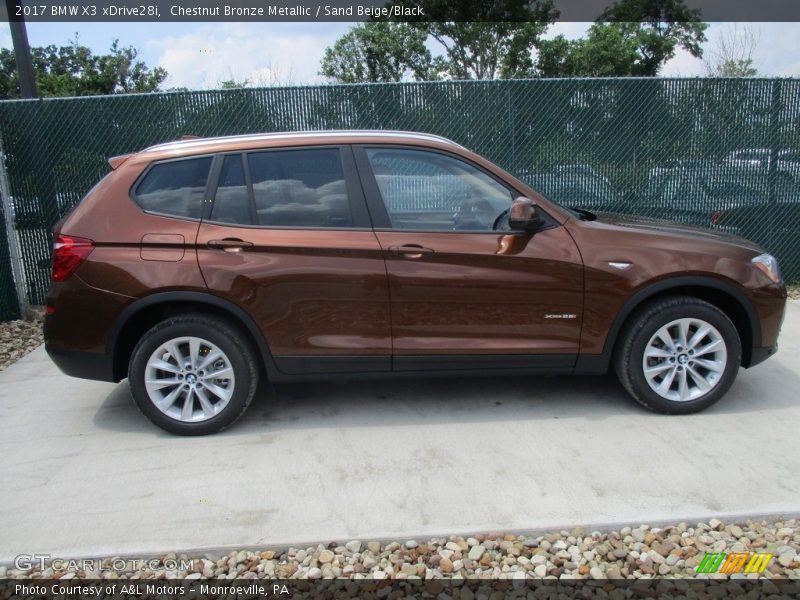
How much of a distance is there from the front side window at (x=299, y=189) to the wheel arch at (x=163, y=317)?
55 cm

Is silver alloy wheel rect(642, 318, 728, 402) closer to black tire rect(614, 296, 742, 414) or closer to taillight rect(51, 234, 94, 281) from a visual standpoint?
black tire rect(614, 296, 742, 414)

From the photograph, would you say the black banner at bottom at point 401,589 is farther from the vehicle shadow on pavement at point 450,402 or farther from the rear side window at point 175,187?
the rear side window at point 175,187

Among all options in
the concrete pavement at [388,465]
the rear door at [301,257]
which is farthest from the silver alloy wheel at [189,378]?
the rear door at [301,257]

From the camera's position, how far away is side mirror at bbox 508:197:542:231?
148 inches

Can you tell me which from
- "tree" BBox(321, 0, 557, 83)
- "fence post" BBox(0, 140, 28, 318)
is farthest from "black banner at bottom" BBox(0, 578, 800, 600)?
"tree" BBox(321, 0, 557, 83)

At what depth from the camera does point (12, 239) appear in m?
6.84

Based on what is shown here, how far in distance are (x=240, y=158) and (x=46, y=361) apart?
3073 millimetres

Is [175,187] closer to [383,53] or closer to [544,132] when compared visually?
[544,132]

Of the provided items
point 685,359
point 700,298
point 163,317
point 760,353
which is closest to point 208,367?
point 163,317

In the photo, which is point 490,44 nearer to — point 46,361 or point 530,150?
point 530,150

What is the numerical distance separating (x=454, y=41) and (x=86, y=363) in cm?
2669

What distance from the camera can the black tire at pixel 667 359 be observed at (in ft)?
13.0

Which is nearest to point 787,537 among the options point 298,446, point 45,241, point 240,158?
point 298,446

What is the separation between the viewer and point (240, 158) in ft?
12.9
